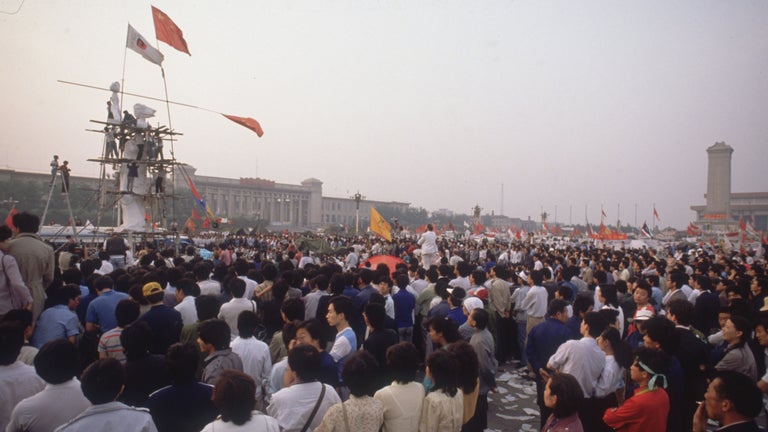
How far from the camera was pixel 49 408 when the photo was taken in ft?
9.68

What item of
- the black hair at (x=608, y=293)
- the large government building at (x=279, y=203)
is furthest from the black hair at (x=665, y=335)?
the large government building at (x=279, y=203)

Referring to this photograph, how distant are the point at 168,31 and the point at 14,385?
1290 centimetres

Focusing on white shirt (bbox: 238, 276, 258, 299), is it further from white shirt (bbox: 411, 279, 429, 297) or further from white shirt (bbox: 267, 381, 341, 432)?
white shirt (bbox: 267, 381, 341, 432)

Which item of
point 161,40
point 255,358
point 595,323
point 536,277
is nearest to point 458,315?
point 595,323

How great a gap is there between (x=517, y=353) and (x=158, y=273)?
665 centimetres

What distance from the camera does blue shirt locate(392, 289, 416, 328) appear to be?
23.8 ft

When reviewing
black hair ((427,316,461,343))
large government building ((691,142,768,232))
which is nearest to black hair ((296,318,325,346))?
black hair ((427,316,461,343))

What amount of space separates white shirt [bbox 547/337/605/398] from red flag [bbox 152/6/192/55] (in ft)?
45.1

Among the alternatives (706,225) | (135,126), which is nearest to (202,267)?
(135,126)

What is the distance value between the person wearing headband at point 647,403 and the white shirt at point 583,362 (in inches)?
31.6

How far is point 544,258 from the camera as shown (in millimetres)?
15219

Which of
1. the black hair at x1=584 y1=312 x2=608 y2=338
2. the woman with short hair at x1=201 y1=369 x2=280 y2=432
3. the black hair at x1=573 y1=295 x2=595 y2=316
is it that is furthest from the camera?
the black hair at x1=573 y1=295 x2=595 y2=316

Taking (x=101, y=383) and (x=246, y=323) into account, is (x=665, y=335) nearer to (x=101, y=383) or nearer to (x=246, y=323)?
(x=246, y=323)

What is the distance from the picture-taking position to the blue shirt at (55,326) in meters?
4.97
